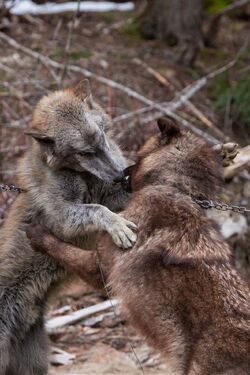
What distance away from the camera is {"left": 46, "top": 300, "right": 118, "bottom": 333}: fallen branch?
29.3ft

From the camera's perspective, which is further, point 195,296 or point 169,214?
point 169,214

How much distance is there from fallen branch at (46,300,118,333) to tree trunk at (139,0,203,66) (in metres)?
5.40

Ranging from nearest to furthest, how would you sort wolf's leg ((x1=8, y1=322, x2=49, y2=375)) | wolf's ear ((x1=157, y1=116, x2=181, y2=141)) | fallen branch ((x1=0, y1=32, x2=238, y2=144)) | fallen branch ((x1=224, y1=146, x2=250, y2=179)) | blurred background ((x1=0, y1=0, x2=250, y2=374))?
wolf's ear ((x1=157, y1=116, x2=181, y2=141)), wolf's leg ((x1=8, y1=322, x2=49, y2=375)), fallen branch ((x1=224, y1=146, x2=250, y2=179)), blurred background ((x1=0, y1=0, x2=250, y2=374)), fallen branch ((x1=0, y1=32, x2=238, y2=144))

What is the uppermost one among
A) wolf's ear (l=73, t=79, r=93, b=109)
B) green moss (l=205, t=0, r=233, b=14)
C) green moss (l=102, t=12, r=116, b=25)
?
wolf's ear (l=73, t=79, r=93, b=109)

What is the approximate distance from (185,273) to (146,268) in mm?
351

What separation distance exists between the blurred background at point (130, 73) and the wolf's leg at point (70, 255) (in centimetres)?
273

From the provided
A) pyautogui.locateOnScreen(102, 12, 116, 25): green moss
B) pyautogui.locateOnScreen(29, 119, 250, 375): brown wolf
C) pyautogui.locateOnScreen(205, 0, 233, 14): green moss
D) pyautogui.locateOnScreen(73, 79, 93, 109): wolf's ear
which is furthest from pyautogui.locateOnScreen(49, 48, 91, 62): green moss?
pyautogui.locateOnScreen(29, 119, 250, 375): brown wolf

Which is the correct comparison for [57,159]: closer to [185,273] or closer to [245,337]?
[185,273]

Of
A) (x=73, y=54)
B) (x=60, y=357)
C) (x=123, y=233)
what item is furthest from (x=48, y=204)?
(x=73, y=54)

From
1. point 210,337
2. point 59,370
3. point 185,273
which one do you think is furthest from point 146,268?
point 59,370

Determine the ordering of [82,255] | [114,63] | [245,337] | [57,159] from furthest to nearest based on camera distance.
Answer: [114,63]
[57,159]
[82,255]
[245,337]

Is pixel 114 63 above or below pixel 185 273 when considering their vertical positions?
below

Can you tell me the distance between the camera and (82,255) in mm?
6211

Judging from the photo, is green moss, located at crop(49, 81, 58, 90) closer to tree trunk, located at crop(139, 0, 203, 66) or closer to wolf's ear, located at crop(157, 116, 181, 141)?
tree trunk, located at crop(139, 0, 203, 66)
